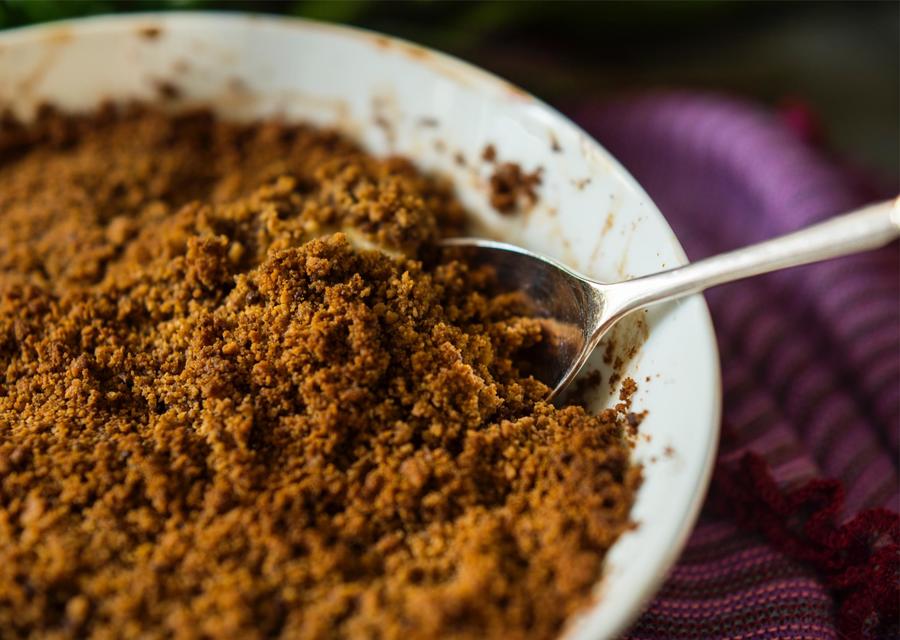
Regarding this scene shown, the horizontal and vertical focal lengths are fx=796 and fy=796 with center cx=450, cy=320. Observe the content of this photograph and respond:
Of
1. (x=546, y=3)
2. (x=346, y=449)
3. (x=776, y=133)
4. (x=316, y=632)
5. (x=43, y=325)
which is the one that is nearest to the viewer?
(x=316, y=632)

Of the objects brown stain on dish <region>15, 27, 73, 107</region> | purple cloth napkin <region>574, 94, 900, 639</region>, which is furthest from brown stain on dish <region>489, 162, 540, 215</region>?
brown stain on dish <region>15, 27, 73, 107</region>

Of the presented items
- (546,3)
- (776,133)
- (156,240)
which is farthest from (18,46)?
(776,133)

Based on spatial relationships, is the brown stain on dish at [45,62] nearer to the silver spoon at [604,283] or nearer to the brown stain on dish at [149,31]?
the brown stain on dish at [149,31]

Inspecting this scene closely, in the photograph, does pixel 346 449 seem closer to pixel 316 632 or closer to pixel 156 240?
pixel 316 632

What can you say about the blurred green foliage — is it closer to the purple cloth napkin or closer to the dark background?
the dark background

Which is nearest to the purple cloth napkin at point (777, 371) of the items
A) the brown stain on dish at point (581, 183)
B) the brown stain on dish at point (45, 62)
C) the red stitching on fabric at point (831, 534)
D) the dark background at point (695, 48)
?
the red stitching on fabric at point (831, 534)

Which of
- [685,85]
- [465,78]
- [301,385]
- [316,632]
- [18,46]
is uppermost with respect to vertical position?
[685,85]

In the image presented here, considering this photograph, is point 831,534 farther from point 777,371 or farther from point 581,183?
point 581,183
